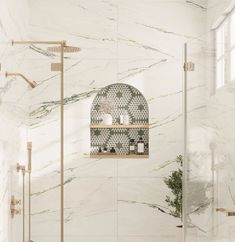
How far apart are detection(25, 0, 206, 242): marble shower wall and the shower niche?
0.31 ft

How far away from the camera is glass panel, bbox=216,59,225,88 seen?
3.10 metres

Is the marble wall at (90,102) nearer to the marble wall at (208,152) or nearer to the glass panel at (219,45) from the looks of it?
the marble wall at (208,152)

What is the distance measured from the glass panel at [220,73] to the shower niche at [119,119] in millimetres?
1586

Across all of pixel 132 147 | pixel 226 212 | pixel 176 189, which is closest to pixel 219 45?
pixel 226 212

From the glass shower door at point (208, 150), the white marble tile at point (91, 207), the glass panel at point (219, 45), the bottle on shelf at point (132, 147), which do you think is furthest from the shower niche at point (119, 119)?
the glass panel at point (219, 45)

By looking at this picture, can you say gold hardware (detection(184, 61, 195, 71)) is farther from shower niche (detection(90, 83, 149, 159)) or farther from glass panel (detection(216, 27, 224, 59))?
shower niche (detection(90, 83, 149, 159))

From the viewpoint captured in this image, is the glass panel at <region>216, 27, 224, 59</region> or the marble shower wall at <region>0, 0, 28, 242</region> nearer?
the glass panel at <region>216, 27, 224, 59</region>

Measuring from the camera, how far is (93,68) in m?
4.63

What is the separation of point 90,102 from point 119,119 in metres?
0.34

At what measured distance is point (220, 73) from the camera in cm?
312

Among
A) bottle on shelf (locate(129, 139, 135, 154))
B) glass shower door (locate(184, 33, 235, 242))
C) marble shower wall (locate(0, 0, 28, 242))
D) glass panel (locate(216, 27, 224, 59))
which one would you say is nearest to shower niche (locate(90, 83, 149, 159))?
bottle on shelf (locate(129, 139, 135, 154))

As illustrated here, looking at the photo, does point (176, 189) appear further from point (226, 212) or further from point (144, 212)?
point (226, 212)

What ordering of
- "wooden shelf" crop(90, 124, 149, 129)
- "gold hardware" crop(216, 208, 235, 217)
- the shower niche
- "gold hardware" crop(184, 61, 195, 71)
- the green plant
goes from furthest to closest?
the shower niche, "wooden shelf" crop(90, 124, 149, 129), the green plant, "gold hardware" crop(184, 61, 195, 71), "gold hardware" crop(216, 208, 235, 217)

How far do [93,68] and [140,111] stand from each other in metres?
0.64
